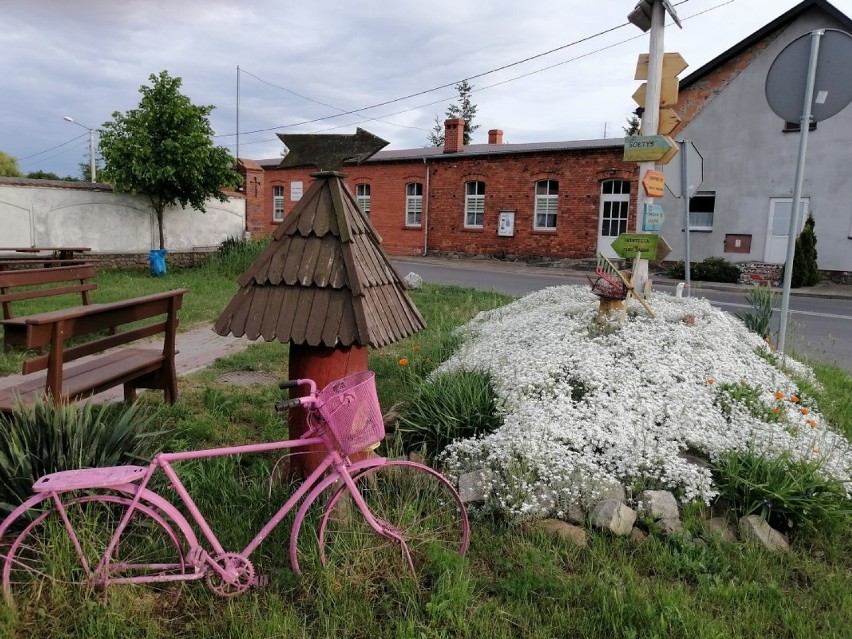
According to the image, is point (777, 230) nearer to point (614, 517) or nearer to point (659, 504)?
point (659, 504)

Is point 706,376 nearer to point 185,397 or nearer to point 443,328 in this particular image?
point 443,328

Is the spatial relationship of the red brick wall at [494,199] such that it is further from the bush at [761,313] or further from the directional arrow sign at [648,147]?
the directional arrow sign at [648,147]

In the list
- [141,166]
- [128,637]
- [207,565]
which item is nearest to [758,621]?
[207,565]

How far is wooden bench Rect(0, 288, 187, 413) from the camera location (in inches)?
139

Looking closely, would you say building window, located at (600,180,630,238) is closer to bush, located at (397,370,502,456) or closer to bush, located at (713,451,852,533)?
bush, located at (397,370,502,456)

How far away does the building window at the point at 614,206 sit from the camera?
71.2 feet

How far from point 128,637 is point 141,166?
14.7m

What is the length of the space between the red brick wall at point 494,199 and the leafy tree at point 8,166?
72.0ft

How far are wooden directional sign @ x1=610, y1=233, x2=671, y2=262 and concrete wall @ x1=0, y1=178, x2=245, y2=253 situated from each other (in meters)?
14.0

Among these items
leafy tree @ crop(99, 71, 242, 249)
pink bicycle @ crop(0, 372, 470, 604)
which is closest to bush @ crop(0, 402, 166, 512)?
pink bicycle @ crop(0, 372, 470, 604)

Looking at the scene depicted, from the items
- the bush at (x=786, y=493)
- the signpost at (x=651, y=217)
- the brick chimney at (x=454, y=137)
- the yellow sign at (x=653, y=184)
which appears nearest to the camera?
the bush at (x=786, y=493)

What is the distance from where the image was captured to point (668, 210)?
69.9 ft

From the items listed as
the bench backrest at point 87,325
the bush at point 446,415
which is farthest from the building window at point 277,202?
the bush at point 446,415

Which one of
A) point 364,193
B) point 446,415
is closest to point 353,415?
point 446,415
